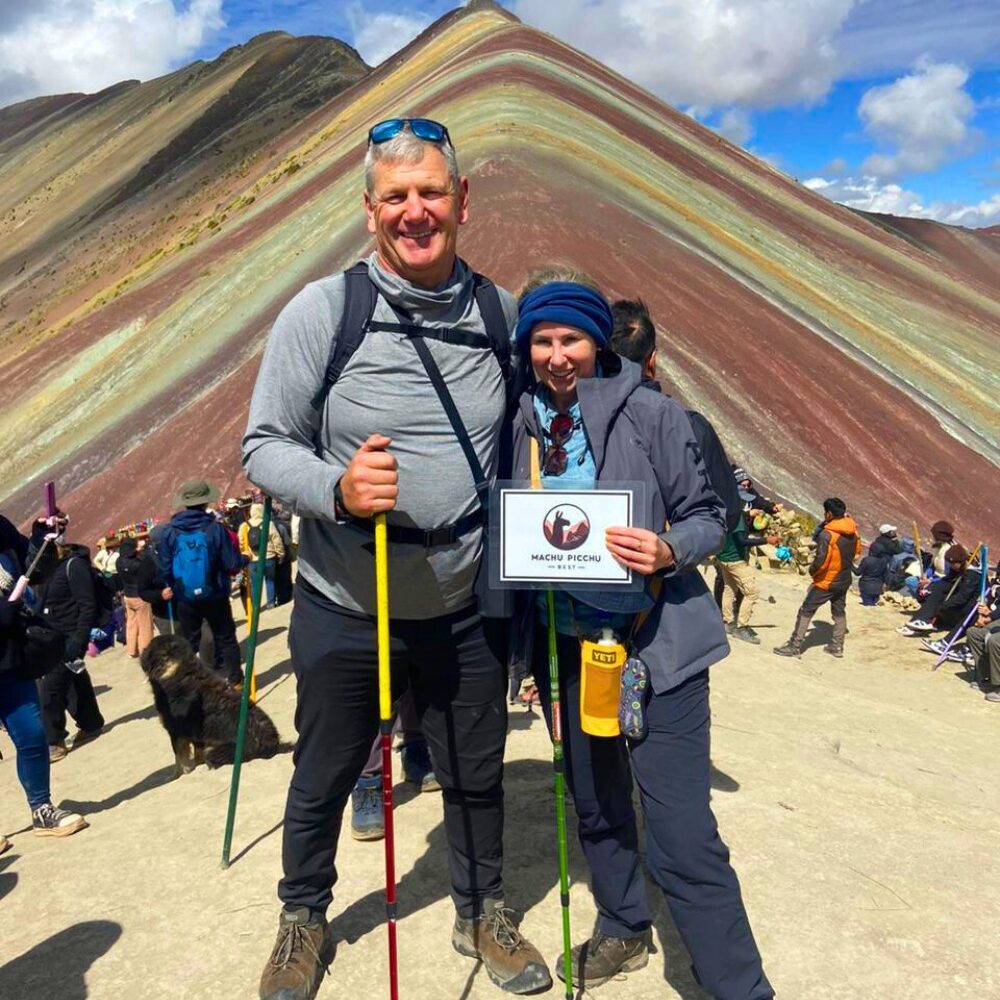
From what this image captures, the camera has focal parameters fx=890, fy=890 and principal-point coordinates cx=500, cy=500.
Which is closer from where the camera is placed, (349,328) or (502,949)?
(349,328)

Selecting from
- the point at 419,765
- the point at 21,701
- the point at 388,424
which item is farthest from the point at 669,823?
the point at 21,701

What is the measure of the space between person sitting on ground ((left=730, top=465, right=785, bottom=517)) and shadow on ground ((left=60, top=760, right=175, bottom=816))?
942 centimetres

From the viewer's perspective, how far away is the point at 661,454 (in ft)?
8.61

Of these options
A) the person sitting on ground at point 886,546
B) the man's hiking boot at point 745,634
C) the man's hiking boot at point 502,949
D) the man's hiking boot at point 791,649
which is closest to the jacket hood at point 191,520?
the man's hiking boot at point 502,949

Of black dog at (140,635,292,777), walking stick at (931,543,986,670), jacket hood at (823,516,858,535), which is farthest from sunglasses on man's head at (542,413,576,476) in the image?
walking stick at (931,543,986,670)

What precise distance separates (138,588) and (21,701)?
303 cm

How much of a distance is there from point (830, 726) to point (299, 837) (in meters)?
4.71

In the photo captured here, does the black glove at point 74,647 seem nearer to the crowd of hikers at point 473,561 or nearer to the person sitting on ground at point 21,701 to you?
the person sitting on ground at point 21,701

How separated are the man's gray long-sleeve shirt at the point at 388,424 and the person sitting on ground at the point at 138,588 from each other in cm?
478

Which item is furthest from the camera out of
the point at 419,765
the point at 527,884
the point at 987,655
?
the point at 987,655

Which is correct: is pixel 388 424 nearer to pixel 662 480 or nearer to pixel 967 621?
pixel 662 480

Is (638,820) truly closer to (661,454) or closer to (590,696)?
(590,696)

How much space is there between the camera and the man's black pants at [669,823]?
2.53 metres

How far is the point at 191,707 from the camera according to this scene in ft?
19.1
